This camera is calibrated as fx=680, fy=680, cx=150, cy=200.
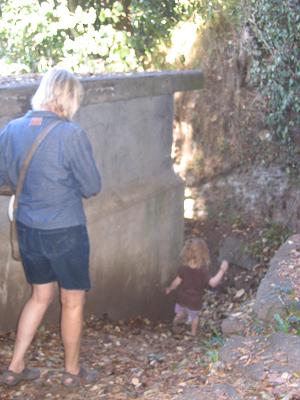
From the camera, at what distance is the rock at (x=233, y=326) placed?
499 centimetres

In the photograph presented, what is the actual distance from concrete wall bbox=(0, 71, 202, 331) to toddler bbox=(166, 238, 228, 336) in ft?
1.32

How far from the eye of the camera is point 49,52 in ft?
30.1

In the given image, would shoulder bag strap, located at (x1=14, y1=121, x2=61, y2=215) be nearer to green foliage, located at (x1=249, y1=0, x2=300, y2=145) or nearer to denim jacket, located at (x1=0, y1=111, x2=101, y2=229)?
denim jacket, located at (x1=0, y1=111, x2=101, y2=229)

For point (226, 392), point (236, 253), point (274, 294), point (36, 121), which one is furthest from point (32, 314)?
point (236, 253)

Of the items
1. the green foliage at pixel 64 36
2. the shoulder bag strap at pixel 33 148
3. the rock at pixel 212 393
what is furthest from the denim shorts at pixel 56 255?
the green foliage at pixel 64 36

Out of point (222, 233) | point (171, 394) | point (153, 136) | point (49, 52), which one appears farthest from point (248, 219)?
point (171, 394)

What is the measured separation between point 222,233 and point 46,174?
4.69 metres

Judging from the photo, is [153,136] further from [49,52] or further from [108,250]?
[49,52]

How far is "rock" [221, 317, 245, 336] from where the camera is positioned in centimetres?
499

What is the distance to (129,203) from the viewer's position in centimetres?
641

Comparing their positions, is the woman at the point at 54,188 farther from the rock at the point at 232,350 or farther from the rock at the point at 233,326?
the rock at the point at 233,326

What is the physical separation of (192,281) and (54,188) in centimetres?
301

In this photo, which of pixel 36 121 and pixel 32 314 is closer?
pixel 36 121

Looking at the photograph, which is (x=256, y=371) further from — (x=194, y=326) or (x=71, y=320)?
(x=194, y=326)
